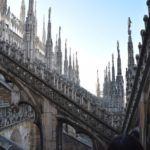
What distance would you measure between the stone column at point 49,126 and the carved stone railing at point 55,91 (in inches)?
12.5

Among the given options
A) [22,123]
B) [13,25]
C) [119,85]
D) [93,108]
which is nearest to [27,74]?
[93,108]

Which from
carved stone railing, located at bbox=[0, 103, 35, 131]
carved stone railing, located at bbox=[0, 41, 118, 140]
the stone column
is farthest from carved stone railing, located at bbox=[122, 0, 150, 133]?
carved stone railing, located at bbox=[0, 103, 35, 131]

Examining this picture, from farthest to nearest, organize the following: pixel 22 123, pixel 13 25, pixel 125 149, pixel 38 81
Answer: pixel 13 25
pixel 22 123
pixel 38 81
pixel 125 149

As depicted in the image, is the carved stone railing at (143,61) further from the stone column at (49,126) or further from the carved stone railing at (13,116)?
the carved stone railing at (13,116)

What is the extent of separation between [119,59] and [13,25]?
3155 cm

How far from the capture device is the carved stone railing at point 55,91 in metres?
14.1

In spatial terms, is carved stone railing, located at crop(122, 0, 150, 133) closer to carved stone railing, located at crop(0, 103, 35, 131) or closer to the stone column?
the stone column

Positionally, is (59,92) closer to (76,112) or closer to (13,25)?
(76,112)

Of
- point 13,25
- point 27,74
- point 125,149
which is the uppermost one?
point 13,25

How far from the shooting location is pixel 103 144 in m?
13.9

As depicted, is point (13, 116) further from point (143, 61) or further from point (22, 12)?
point (22, 12)

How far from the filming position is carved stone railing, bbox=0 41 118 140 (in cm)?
1414

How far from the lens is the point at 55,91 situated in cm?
1457

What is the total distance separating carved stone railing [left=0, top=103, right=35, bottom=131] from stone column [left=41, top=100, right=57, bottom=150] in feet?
34.5
